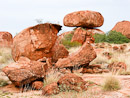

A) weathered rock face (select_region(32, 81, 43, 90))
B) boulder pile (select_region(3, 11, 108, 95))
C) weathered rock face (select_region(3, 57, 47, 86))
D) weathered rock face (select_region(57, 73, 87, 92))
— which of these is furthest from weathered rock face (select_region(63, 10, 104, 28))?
weathered rock face (select_region(57, 73, 87, 92))

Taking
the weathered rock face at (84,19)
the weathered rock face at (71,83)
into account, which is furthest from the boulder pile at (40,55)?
the weathered rock face at (84,19)

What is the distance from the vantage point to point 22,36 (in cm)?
844

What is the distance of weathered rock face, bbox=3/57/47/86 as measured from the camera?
603 centimetres

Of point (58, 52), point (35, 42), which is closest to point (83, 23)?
point (58, 52)

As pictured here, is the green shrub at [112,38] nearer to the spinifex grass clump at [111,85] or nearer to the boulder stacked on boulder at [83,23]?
the boulder stacked on boulder at [83,23]

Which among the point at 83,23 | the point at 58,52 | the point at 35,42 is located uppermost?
the point at 83,23

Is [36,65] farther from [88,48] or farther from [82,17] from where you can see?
[82,17]

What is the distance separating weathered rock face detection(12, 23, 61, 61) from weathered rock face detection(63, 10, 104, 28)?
17721 millimetres

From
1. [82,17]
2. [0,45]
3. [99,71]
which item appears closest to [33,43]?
[99,71]

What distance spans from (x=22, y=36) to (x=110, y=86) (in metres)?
4.75

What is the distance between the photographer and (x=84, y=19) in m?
25.8

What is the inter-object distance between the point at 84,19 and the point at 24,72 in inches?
812

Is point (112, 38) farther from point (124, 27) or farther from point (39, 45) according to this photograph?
point (39, 45)

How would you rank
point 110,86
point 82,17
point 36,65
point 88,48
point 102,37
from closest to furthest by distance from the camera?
point 110,86
point 36,65
point 88,48
point 102,37
point 82,17
